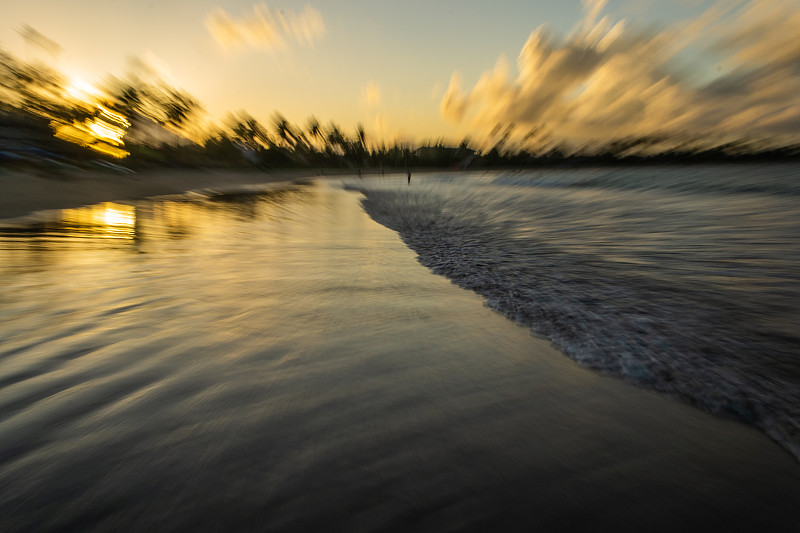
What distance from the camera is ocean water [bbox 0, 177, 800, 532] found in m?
0.95

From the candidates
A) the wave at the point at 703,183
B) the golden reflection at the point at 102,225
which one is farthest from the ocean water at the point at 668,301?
the wave at the point at 703,183

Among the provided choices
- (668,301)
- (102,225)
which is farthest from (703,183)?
(102,225)

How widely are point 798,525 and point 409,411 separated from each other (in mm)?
1140

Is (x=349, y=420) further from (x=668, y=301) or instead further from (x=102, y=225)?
(x=102, y=225)

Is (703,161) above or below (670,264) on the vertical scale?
above

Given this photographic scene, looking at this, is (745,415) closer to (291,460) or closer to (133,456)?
(291,460)

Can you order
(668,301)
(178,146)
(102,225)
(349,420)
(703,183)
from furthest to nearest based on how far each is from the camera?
(178,146) < (703,183) < (102,225) < (668,301) < (349,420)

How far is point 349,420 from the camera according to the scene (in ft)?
4.33

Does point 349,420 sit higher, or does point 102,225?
Answer: point 102,225

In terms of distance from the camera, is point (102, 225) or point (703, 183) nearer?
point (102, 225)

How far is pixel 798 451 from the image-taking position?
1.16m

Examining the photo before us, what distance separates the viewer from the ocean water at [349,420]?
95 centimetres

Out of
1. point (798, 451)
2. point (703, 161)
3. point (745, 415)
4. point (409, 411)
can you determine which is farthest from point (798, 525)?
point (703, 161)

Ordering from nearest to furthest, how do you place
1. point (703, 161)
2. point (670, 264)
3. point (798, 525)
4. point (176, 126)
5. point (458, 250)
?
point (798, 525)
point (670, 264)
point (458, 250)
point (176, 126)
point (703, 161)
